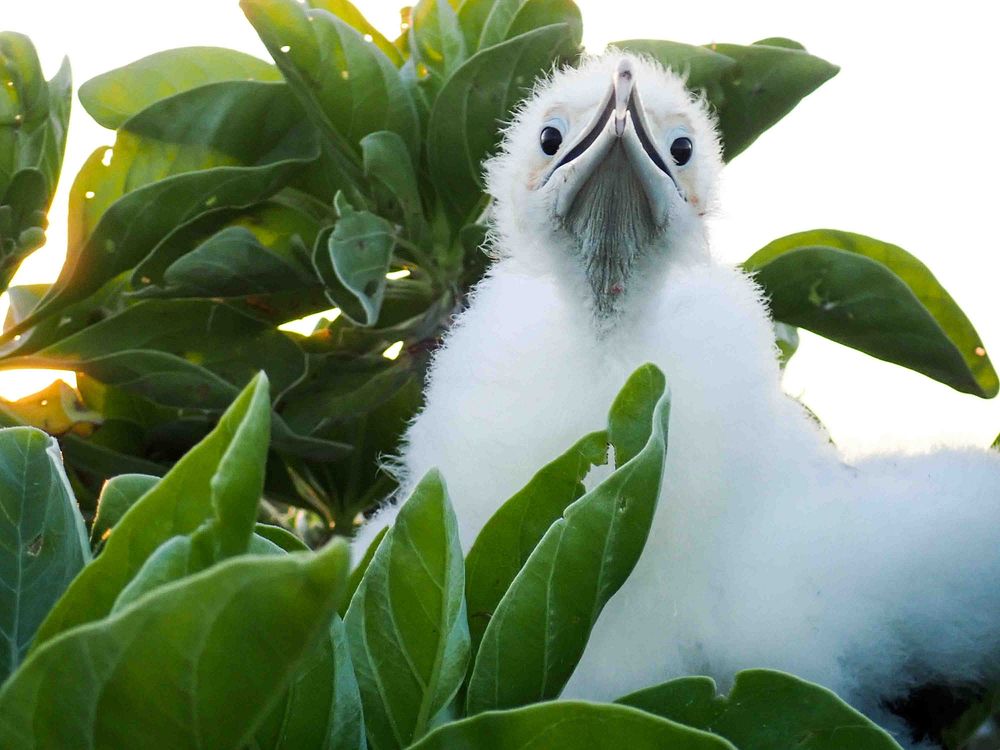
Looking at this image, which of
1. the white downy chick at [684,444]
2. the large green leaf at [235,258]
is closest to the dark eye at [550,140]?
the white downy chick at [684,444]

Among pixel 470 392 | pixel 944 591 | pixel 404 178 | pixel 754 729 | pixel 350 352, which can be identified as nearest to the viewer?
pixel 754 729

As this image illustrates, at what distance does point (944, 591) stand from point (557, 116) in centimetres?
61

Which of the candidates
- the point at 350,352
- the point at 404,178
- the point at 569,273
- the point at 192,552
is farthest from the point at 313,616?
the point at 350,352

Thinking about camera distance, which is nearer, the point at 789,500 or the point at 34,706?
the point at 34,706

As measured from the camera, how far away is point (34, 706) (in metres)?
0.48

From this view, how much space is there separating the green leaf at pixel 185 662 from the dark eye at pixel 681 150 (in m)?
0.88

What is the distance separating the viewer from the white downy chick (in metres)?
0.99

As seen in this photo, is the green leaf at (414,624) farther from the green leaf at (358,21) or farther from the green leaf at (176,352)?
the green leaf at (358,21)

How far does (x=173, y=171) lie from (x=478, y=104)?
0.41 m

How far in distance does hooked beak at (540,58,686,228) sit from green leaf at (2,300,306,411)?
0.45m

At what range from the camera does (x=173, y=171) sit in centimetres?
147

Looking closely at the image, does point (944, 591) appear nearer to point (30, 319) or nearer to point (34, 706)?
point (34, 706)

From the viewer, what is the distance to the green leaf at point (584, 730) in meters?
0.54

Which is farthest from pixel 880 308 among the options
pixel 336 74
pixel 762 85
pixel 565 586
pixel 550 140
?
pixel 565 586
